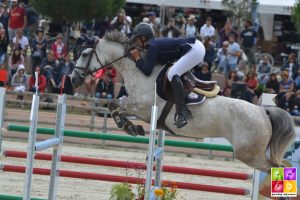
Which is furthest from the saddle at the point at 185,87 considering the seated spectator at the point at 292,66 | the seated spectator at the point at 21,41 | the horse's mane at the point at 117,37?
the seated spectator at the point at 21,41

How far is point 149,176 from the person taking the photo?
23.7 feet

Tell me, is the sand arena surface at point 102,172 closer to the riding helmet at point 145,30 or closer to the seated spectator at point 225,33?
the riding helmet at point 145,30

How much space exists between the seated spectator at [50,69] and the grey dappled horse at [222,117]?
321 inches

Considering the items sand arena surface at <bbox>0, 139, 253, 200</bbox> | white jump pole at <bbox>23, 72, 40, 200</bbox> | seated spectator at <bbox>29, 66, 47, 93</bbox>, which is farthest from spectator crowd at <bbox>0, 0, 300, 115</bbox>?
white jump pole at <bbox>23, 72, 40, 200</bbox>

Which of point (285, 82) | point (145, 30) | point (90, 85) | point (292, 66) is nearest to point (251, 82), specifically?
point (285, 82)

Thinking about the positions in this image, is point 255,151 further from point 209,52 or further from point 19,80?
point 19,80

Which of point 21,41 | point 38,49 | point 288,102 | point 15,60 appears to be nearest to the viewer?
point 288,102

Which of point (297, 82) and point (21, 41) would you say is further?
point (21, 41)

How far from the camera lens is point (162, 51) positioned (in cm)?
821

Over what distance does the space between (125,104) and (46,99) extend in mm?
7873

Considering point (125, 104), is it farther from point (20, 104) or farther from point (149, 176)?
point (20, 104)

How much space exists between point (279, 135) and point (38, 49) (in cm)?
981

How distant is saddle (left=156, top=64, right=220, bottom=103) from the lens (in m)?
8.27

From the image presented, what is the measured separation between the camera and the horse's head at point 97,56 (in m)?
8.59
